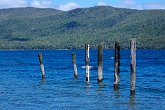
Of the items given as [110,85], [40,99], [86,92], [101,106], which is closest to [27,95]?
[40,99]

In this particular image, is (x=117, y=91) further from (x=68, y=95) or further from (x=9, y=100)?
(x=9, y=100)

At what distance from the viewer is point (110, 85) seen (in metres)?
45.3

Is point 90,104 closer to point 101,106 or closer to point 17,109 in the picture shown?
point 101,106

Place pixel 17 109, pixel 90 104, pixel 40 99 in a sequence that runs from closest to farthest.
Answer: pixel 17 109 < pixel 90 104 < pixel 40 99

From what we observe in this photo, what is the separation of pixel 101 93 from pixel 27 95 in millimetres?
5770

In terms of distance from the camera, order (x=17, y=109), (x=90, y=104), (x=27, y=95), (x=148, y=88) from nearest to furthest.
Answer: (x=17, y=109), (x=90, y=104), (x=27, y=95), (x=148, y=88)

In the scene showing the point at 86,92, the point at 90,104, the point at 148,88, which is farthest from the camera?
the point at 148,88

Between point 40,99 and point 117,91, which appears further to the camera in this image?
point 117,91

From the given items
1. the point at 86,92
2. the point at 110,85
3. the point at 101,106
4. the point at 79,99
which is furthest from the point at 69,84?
the point at 101,106

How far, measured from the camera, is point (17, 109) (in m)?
30.0

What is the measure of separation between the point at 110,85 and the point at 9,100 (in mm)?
13563

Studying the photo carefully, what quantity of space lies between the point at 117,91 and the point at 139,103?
22.4 feet

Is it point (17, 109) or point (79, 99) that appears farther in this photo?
point (79, 99)

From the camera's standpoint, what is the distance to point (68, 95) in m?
36.9
